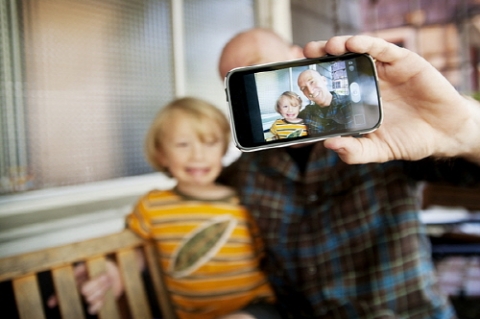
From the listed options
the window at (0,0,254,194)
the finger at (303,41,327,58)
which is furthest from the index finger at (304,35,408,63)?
the window at (0,0,254,194)

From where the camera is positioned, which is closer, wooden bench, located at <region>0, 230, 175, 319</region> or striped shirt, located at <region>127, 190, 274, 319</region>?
wooden bench, located at <region>0, 230, 175, 319</region>

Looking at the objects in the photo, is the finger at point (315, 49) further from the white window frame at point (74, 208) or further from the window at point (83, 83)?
the window at point (83, 83)

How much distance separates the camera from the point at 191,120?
91 cm

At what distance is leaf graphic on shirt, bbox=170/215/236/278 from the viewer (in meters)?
0.88

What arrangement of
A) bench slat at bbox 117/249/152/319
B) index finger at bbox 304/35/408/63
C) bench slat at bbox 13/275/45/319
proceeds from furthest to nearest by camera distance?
bench slat at bbox 117/249/152/319
bench slat at bbox 13/275/45/319
index finger at bbox 304/35/408/63

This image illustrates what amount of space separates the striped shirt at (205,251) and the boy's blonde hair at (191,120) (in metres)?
0.15

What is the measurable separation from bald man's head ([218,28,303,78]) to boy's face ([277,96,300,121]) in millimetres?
321

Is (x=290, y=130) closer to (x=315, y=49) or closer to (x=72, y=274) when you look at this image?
(x=315, y=49)

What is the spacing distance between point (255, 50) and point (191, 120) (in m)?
0.22

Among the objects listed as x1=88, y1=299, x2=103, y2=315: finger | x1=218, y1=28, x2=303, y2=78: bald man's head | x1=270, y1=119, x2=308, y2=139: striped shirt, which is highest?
x1=218, y1=28, x2=303, y2=78: bald man's head

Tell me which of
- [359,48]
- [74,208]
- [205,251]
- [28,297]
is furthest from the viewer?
[74,208]

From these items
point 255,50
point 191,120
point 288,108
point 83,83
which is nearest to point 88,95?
point 83,83

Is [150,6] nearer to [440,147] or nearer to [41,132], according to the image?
[41,132]

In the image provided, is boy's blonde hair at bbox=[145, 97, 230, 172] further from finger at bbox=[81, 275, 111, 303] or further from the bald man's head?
finger at bbox=[81, 275, 111, 303]
